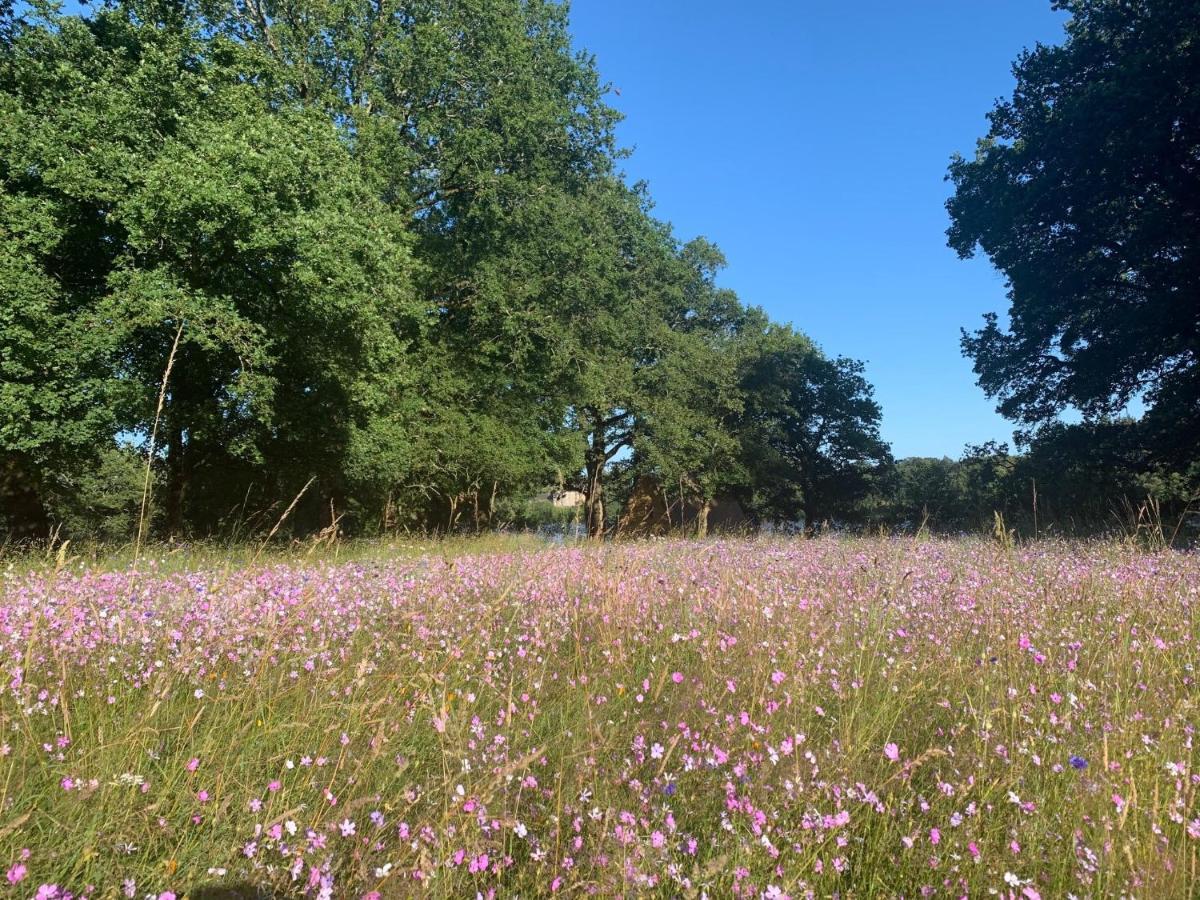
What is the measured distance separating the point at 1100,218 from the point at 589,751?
1906 cm

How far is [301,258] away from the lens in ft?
36.1

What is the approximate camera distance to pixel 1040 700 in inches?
120

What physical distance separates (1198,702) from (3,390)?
1329 centimetres

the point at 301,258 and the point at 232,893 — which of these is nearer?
the point at 232,893

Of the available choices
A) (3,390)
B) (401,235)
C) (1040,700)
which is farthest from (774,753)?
(401,235)

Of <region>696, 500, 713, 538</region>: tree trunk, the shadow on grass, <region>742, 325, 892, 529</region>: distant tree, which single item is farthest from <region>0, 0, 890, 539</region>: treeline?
<region>742, 325, 892, 529</region>: distant tree

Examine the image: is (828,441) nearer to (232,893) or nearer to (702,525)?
(702,525)

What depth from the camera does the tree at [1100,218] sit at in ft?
44.7

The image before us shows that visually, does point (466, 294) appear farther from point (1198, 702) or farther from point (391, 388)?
point (1198, 702)

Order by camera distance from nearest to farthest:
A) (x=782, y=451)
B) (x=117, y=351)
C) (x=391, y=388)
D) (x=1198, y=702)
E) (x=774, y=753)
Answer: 1. (x=774, y=753)
2. (x=1198, y=702)
3. (x=117, y=351)
4. (x=391, y=388)
5. (x=782, y=451)

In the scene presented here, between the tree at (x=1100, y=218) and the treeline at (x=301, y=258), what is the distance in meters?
10.9

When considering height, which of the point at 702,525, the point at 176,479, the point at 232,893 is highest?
the point at 176,479

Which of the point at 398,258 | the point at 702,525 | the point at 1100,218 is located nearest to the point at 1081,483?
the point at 1100,218

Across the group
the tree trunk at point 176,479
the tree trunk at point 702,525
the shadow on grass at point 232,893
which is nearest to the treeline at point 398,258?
the tree trunk at point 176,479
